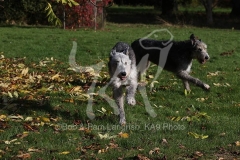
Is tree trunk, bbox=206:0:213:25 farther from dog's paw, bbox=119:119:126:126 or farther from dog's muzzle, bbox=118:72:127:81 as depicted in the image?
dog's paw, bbox=119:119:126:126

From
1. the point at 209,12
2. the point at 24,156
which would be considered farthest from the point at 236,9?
the point at 24,156

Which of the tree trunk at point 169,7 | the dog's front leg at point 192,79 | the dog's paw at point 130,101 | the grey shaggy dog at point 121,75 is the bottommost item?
the tree trunk at point 169,7

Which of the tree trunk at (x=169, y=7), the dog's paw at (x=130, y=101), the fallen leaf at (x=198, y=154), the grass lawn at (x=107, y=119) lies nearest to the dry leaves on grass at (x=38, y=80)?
the grass lawn at (x=107, y=119)

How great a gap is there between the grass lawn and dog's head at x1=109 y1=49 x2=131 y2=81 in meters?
0.70

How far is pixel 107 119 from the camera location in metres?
8.20

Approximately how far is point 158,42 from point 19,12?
63.5 feet

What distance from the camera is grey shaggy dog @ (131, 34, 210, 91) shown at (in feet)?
35.2

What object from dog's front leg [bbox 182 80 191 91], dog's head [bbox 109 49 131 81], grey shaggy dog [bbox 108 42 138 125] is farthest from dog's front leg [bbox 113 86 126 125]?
dog's front leg [bbox 182 80 191 91]

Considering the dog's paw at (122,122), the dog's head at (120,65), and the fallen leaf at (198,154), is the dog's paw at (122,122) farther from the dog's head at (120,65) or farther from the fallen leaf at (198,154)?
the fallen leaf at (198,154)

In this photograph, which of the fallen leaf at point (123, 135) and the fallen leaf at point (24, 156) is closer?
the fallen leaf at point (24, 156)

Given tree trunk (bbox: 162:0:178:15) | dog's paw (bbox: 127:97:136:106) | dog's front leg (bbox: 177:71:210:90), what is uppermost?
dog's front leg (bbox: 177:71:210:90)

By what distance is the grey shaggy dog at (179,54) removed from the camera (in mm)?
10727

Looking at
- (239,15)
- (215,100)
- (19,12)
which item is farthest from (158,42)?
(239,15)

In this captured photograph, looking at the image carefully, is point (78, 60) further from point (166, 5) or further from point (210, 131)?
point (166, 5)
